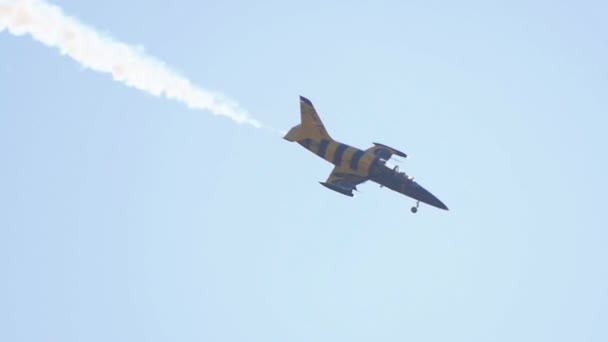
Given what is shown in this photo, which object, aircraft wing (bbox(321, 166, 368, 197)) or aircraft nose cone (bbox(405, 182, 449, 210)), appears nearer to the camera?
aircraft wing (bbox(321, 166, 368, 197))

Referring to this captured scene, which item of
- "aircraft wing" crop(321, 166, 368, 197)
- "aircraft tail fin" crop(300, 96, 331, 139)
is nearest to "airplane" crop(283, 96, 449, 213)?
"aircraft wing" crop(321, 166, 368, 197)

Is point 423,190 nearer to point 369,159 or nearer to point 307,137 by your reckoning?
point 369,159


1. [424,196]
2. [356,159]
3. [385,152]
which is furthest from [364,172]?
[424,196]

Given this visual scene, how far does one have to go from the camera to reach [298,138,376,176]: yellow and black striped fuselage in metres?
88.6

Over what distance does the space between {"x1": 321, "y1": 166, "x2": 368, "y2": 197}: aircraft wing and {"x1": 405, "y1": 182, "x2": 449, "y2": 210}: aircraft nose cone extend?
448 cm

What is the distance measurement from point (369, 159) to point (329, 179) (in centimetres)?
419

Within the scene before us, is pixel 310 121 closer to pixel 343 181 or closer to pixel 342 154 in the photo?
pixel 342 154

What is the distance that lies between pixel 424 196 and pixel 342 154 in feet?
28.5

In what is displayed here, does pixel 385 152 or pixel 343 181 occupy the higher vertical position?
pixel 385 152

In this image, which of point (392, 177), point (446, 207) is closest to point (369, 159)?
point (392, 177)

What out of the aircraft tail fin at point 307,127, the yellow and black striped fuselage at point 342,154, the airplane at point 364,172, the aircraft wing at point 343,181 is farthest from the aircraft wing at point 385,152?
the aircraft tail fin at point 307,127

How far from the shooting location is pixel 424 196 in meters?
88.1

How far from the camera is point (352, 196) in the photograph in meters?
86.1

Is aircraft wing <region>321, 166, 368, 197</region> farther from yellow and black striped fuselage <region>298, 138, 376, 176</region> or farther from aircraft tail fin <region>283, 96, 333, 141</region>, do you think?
aircraft tail fin <region>283, 96, 333, 141</region>
